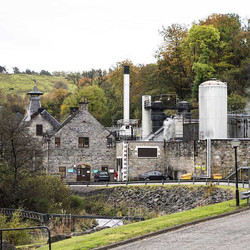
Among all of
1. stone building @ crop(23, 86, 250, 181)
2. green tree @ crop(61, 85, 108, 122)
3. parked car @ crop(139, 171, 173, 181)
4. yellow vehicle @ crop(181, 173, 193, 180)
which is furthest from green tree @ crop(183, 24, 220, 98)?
yellow vehicle @ crop(181, 173, 193, 180)

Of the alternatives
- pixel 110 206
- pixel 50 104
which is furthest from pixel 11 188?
pixel 50 104

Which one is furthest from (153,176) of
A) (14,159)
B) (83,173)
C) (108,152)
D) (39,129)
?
(14,159)

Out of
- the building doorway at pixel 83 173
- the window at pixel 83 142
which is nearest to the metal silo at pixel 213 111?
the building doorway at pixel 83 173

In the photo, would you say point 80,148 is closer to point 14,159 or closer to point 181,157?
point 181,157

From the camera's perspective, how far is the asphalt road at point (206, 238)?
63.5 feet

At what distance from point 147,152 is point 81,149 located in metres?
7.87

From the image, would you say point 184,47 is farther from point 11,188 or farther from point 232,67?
point 11,188

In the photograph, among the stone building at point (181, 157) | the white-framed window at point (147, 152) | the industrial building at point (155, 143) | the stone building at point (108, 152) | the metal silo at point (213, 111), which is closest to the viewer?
the stone building at point (181, 157)

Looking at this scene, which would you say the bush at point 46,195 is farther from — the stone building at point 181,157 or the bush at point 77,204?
the stone building at point 181,157

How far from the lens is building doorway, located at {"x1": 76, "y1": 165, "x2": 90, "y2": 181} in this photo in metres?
60.5

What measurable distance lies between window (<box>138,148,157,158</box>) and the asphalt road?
33.8 metres

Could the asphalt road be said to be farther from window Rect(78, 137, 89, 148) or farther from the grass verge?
window Rect(78, 137, 89, 148)

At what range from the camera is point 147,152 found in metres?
57.8

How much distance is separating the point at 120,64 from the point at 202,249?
3673 inches
